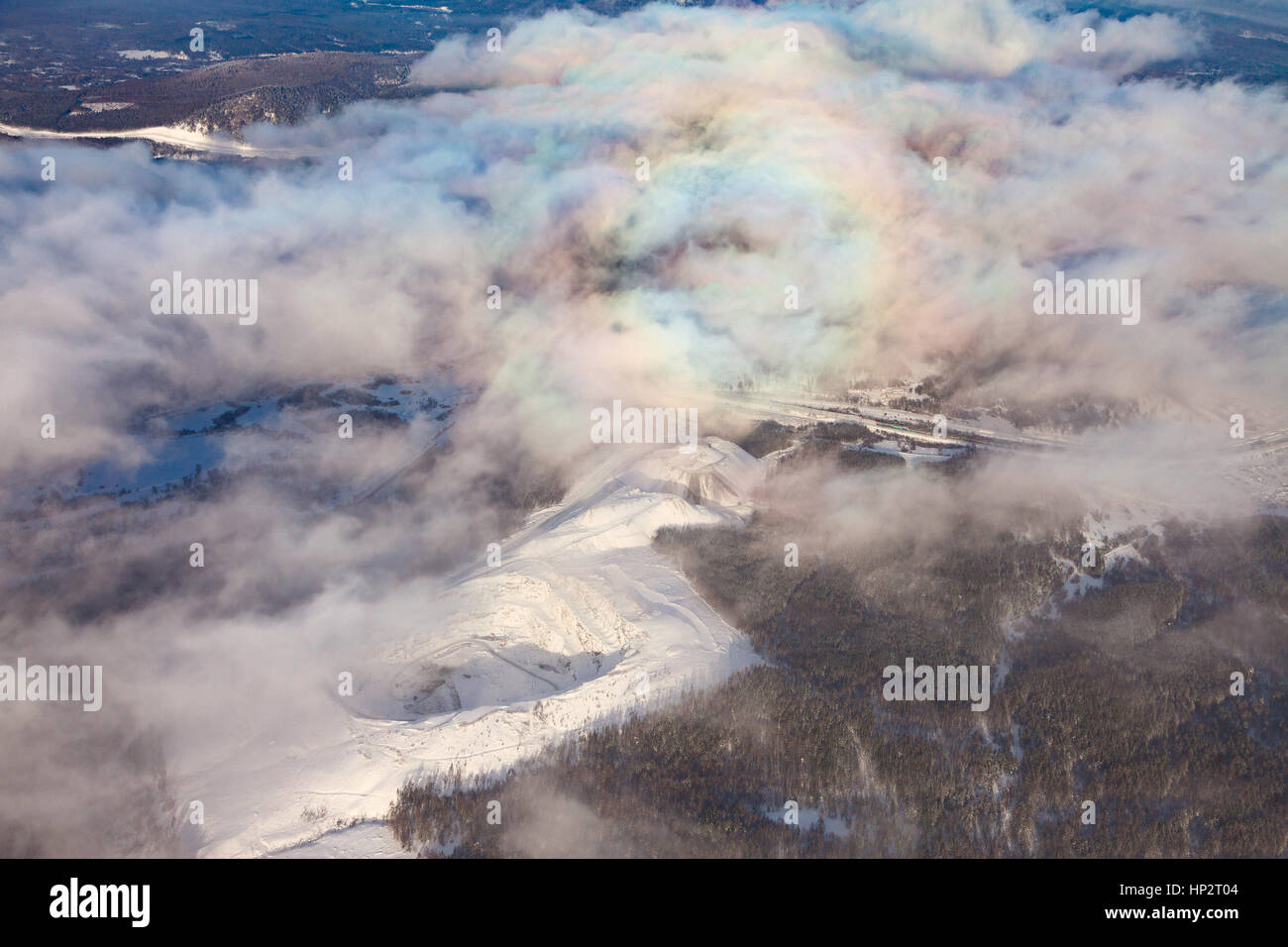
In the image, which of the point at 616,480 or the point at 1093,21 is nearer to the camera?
the point at 616,480

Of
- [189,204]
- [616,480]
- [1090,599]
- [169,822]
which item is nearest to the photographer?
[169,822]

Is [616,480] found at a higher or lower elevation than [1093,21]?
lower

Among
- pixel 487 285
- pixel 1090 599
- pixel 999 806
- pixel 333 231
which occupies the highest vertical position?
pixel 333 231

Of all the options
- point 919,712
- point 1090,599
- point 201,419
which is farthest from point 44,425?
point 1090,599

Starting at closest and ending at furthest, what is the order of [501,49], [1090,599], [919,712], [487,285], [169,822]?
[169,822], [919,712], [1090,599], [487,285], [501,49]

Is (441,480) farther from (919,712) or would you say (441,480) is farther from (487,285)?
(919,712)

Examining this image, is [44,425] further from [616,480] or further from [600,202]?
[600,202]

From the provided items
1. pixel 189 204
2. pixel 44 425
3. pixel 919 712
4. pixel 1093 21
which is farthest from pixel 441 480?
pixel 1093 21
